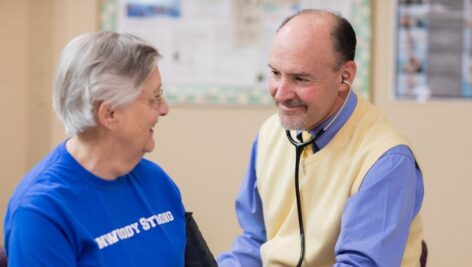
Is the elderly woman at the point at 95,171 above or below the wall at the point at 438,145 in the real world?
above

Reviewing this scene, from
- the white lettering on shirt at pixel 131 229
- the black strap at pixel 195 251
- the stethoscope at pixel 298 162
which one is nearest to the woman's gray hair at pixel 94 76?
the white lettering on shirt at pixel 131 229

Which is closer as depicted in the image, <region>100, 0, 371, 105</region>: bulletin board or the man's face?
the man's face

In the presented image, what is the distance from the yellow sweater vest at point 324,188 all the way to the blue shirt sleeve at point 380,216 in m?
0.05

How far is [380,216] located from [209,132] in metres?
1.72

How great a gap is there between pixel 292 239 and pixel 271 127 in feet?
1.20

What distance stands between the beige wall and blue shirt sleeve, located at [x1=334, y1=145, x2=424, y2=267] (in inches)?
62.5

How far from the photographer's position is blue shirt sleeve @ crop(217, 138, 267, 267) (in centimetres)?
203

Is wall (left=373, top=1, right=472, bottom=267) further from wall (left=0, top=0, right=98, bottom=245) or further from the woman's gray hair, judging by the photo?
the woman's gray hair

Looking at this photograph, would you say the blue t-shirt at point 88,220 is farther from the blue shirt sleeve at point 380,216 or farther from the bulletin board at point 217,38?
the bulletin board at point 217,38

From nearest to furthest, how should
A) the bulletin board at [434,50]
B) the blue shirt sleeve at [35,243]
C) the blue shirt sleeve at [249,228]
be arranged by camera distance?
the blue shirt sleeve at [35,243] < the blue shirt sleeve at [249,228] < the bulletin board at [434,50]

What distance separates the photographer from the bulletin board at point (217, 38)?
10.7 feet

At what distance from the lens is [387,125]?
1.86m

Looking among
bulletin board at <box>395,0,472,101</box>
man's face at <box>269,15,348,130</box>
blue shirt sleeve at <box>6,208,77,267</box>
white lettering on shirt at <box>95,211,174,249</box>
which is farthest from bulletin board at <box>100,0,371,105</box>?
blue shirt sleeve at <box>6,208,77,267</box>

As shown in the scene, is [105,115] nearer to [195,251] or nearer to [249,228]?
[195,251]
